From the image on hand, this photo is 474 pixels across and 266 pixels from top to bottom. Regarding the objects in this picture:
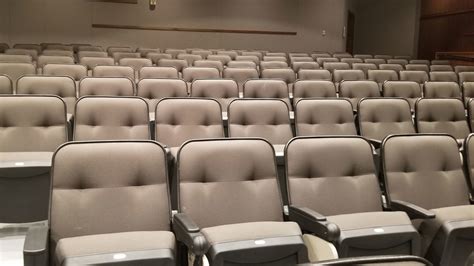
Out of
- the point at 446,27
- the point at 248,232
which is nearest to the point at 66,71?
the point at 248,232

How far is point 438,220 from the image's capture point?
83.3 inches

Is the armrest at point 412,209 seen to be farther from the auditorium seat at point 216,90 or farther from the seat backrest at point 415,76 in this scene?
the seat backrest at point 415,76

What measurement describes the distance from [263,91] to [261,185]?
225 cm

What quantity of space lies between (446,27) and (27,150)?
1035 centimetres

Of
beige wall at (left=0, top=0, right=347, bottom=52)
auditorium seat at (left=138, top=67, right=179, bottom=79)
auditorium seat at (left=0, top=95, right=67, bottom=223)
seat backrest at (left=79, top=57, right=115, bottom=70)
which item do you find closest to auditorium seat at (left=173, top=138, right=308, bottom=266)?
auditorium seat at (left=0, top=95, right=67, bottom=223)

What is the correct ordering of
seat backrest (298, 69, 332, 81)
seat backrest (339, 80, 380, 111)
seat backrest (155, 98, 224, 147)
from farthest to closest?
seat backrest (298, 69, 332, 81), seat backrest (339, 80, 380, 111), seat backrest (155, 98, 224, 147)

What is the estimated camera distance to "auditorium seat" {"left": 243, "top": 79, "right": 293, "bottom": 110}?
4352mm

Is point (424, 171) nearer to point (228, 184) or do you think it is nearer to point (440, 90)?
point (228, 184)

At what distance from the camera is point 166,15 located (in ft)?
35.0

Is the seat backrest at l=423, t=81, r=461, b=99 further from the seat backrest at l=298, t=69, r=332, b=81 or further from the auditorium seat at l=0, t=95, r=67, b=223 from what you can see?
the auditorium seat at l=0, t=95, r=67, b=223

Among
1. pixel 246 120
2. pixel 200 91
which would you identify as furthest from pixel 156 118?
pixel 200 91

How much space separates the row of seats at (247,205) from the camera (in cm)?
174

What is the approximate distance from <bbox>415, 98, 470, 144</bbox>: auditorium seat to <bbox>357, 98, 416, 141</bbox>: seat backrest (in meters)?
0.14

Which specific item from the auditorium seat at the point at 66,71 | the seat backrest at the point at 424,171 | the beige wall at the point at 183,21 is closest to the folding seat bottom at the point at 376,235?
the seat backrest at the point at 424,171
